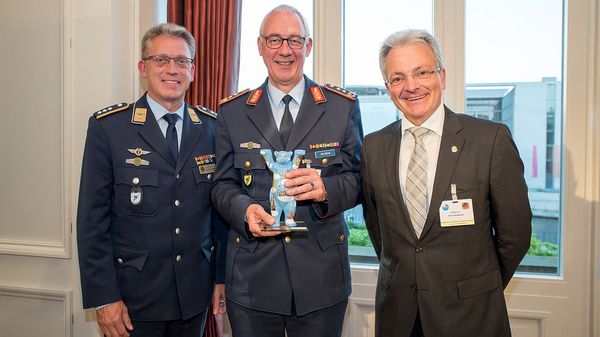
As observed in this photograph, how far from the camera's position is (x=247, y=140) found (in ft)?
6.25

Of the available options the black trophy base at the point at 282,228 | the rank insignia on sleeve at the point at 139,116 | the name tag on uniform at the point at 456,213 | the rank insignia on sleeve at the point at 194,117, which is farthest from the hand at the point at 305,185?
the rank insignia on sleeve at the point at 139,116

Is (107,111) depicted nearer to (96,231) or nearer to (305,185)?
(96,231)

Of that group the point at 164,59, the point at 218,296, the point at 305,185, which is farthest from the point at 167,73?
the point at 218,296

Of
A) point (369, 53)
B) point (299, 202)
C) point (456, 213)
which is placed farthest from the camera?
point (369, 53)

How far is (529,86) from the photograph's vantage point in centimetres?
264

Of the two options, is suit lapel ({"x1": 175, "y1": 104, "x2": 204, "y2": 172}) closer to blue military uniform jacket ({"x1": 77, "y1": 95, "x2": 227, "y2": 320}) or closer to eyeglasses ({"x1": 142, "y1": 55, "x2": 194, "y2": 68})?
blue military uniform jacket ({"x1": 77, "y1": 95, "x2": 227, "y2": 320})

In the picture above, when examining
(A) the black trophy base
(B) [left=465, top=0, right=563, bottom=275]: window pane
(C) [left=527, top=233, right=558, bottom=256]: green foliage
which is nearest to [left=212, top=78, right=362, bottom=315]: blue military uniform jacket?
(A) the black trophy base

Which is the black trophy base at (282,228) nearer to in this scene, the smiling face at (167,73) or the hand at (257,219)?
the hand at (257,219)

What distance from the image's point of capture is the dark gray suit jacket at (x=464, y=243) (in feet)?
5.20

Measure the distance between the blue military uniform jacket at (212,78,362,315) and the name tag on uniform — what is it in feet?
1.29

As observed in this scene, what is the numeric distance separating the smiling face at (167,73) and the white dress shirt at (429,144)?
1027 millimetres

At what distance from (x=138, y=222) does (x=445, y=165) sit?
1.29m

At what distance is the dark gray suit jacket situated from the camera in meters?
1.59

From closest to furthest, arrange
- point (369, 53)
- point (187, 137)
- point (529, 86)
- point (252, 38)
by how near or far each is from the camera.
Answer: point (187, 137) < point (529, 86) < point (369, 53) < point (252, 38)
